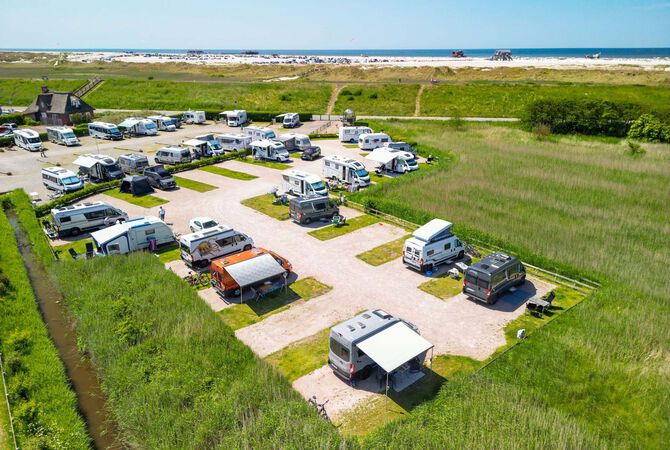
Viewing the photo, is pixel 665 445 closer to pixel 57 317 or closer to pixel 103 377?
pixel 103 377

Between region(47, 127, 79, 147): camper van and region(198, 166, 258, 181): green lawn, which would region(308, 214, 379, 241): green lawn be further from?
region(47, 127, 79, 147): camper van

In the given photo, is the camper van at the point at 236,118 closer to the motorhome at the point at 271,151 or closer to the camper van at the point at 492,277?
the motorhome at the point at 271,151

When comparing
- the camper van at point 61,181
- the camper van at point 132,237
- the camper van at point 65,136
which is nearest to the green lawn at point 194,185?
the camper van at point 61,181

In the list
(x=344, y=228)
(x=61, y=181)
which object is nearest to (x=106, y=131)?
(x=61, y=181)

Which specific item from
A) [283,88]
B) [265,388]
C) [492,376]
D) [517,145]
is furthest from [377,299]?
[283,88]

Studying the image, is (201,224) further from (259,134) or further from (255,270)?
(259,134)

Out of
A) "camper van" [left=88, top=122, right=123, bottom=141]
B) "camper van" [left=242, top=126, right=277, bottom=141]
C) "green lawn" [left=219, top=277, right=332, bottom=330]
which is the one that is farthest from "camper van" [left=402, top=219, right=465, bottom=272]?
"camper van" [left=88, top=122, right=123, bottom=141]
